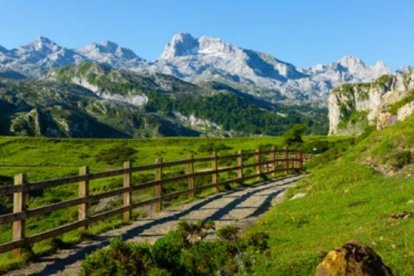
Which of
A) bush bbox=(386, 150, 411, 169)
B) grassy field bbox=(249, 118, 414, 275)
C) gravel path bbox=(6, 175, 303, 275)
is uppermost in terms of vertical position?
bush bbox=(386, 150, 411, 169)

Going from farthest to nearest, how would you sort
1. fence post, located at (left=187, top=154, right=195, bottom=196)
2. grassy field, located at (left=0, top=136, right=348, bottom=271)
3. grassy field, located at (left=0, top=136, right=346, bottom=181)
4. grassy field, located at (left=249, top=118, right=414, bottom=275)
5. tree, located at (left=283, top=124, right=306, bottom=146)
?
tree, located at (left=283, top=124, right=306, bottom=146) → grassy field, located at (left=0, top=136, right=346, bottom=181) → fence post, located at (left=187, top=154, right=195, bottom=196) → grassy field, located at (left=0, top=136, right=348, bottom=271) → grassy field, located at (left=249, top=118, right=414, bottom=275)

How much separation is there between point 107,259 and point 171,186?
31227mm

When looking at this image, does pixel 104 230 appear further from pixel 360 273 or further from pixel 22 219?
pixel 360 273

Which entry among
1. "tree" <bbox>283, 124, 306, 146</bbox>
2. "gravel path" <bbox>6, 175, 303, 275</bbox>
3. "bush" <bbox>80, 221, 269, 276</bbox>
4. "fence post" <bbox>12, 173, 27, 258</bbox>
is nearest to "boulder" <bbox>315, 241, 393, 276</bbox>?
"bush" <bbox>80, 221, 269, 276</bbox>

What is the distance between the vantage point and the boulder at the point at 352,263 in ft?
23.1

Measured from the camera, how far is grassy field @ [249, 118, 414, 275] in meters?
10.6

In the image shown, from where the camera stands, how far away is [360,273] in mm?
7035

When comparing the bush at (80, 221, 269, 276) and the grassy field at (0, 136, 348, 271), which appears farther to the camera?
the grassy field at (0, 136, 348, 271)

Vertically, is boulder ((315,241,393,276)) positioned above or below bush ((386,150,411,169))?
below

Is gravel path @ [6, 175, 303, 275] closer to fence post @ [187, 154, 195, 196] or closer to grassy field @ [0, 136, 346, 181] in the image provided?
fence post @ [187, 154, 195, 196]

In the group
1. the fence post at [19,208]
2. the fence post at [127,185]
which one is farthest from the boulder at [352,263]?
the fence post at [127,185]

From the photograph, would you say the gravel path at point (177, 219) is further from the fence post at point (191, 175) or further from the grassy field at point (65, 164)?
the fence post at point (191, 175)

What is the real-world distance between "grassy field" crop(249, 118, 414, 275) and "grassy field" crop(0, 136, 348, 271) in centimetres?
627

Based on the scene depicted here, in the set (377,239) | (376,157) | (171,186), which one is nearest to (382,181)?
(376,157)
